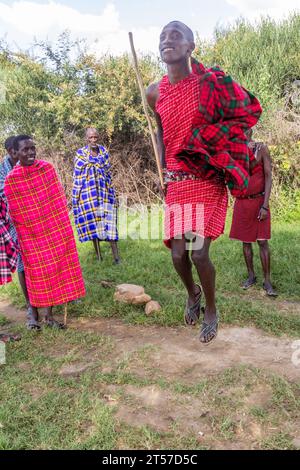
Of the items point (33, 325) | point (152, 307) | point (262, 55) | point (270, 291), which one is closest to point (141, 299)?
point (152, 307)

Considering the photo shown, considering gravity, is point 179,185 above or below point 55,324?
above

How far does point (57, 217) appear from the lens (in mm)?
4664

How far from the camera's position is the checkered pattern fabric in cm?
704

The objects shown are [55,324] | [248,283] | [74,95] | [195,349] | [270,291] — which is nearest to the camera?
[195,349]

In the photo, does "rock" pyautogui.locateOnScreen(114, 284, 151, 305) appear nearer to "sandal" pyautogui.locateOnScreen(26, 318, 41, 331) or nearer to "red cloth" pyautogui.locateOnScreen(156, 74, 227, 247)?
"sandal" pyautogui.locateOnScreen(26, 318, 41, 331)

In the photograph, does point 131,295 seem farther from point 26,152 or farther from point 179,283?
point 26,152

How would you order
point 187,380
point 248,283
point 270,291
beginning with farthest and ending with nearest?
point 248,283 < point 270,291 < point 187,380

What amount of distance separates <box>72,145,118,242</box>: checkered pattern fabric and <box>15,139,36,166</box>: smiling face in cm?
260

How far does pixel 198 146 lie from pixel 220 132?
0.19 metres

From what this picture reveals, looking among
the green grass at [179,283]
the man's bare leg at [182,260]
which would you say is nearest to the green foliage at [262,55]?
the green grass at [179,283]

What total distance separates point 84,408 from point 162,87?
2351 mm

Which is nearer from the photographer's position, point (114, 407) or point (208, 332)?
point (114, 407)

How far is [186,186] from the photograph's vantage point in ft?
10.9
